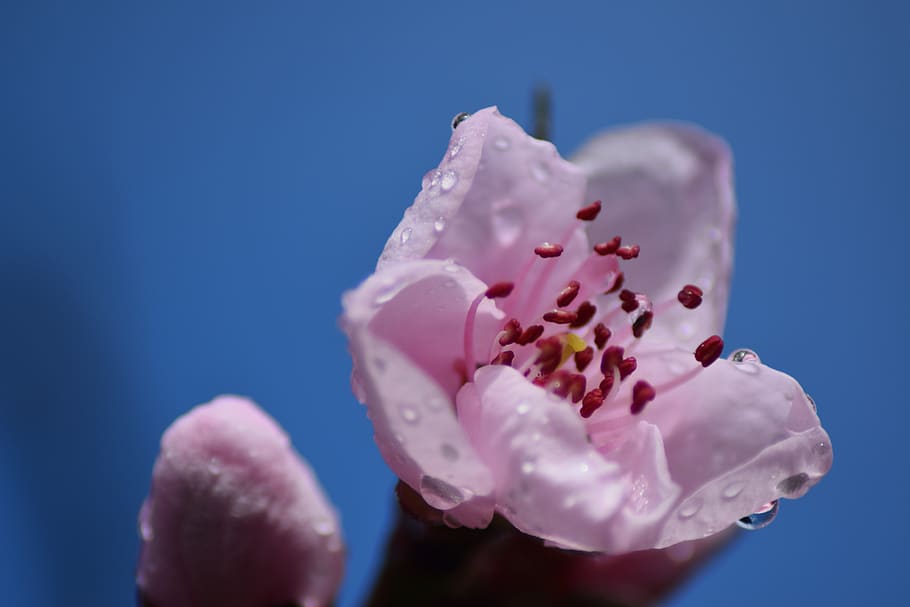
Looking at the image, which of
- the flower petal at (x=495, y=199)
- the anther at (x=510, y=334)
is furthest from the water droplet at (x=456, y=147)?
the anther at (x=510, y=334)

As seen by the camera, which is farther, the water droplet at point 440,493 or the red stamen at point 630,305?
the red stamen at point 630,305

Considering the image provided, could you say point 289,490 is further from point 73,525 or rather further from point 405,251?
point 73,525

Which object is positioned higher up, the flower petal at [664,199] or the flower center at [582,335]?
the flower petal at [664,199]

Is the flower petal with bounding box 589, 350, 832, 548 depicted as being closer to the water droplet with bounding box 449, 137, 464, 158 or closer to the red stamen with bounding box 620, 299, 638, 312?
the red stamen with bounding box 620, 299, 638, 312

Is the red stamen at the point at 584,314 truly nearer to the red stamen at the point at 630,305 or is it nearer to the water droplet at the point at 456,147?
the red stamen at the point at 630,305

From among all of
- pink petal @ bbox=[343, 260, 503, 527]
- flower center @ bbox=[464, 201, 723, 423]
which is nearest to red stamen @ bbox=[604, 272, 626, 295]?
flower center @ bbox=[464, 201, 723, 423]

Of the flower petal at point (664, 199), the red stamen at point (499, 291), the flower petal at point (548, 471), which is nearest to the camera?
the flower petal at point (548, 471)

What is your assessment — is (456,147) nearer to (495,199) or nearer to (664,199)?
(495,199)
